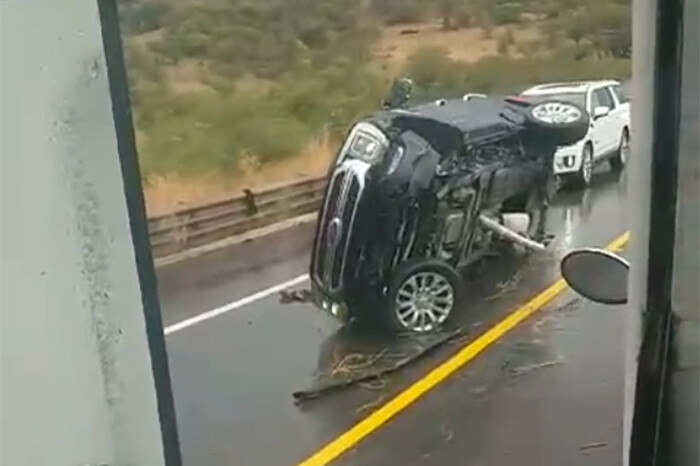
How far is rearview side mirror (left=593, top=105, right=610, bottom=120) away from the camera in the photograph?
0.90 m

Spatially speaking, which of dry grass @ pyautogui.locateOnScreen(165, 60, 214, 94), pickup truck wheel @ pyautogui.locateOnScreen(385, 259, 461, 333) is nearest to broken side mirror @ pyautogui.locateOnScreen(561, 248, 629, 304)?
pickup truck wheel @ pyautogui.locateOnScreen(385, 259, 461, 333)

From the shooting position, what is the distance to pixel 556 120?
3.09ft

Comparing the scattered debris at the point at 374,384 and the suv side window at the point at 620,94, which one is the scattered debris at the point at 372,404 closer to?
the scattered debris at the point at 374,384

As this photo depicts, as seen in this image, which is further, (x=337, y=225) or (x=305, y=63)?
(x=337, y=225)

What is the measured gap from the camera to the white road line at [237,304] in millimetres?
739

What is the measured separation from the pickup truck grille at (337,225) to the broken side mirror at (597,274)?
23cm

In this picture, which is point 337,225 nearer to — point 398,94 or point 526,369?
point 398,94

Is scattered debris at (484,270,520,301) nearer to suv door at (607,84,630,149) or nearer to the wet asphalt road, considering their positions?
the wet asphalt road

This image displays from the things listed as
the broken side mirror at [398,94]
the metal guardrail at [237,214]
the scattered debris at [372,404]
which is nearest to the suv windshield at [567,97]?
the broken side mirror at [398,94]

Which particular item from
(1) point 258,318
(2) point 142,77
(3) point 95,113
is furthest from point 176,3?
(1) point 258,318

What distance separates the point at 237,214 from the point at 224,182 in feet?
0.12

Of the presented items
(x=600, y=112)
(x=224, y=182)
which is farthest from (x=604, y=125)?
(x=224, y=182)

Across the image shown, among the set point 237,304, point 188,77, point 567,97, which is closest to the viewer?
point 188,77

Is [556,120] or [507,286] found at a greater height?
[556,120]
